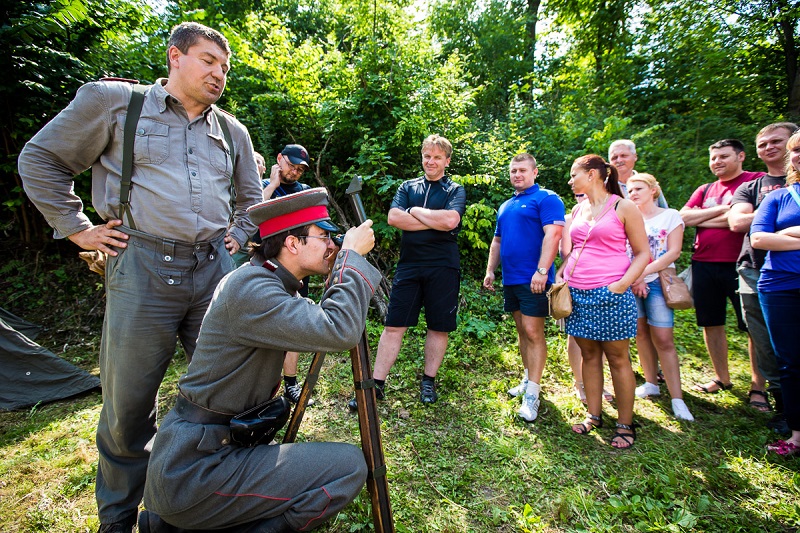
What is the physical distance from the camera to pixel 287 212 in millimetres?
1973

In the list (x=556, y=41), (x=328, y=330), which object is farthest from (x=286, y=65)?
(x=556, y=41)

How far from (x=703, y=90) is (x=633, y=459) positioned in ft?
32.2

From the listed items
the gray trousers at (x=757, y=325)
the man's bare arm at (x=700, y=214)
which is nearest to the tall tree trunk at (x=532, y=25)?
the man's bare arm at (x=700, y=214)

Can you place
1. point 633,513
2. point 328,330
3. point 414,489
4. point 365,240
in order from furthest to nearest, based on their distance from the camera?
point 414,489 < point 633,513 < point 365,240 < point 328,330

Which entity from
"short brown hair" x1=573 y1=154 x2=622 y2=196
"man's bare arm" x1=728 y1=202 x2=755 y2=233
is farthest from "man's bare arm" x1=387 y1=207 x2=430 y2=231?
"man's bare arm" x1=728 y1=202 x2=755 y2=233

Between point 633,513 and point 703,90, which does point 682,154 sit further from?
point 633,513

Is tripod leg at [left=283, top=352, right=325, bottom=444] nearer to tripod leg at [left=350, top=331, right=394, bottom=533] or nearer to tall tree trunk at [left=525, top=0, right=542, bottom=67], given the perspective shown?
tripod leg at [left=350, top=331, right=394, bottom=533]

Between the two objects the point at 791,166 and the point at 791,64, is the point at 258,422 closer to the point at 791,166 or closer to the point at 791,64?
the point at 791,166

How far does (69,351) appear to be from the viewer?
531 centimetres

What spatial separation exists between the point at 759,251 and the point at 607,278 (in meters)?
→ 1.42

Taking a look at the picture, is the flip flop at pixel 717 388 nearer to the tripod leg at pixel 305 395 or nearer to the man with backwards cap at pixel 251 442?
the man with backwards cap at pixel 251 442

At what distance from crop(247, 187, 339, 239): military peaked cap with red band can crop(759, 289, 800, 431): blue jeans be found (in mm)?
3287

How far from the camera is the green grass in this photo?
246cm

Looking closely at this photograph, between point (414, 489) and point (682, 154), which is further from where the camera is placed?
point (682, 154)
